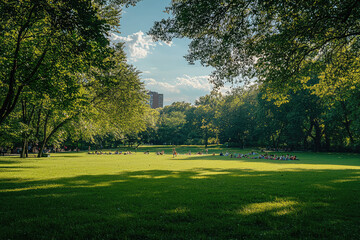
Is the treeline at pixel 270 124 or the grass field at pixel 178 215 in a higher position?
the treeline at pixel 270 124

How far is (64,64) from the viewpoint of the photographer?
14.7 m

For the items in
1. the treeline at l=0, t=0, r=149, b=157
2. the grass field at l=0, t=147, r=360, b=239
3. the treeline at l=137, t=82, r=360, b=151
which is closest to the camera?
the grass field at l=0, t=147, r=360, b=239

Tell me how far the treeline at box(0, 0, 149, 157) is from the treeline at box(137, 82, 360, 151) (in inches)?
438

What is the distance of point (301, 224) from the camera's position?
5.10 metres

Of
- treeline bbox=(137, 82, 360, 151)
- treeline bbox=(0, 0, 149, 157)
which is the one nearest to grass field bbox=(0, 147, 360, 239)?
treeline bbox=(0, 0, 149, 157)

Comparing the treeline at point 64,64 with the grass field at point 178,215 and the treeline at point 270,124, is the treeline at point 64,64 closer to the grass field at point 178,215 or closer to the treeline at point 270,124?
the grass field at point 178,215

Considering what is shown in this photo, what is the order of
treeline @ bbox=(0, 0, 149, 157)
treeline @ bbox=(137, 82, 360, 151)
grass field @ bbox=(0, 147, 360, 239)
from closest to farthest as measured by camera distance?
grass field @ bbox=(0, 147, 360, 239)
treeline @ bbox=(0, 0, 149, 157)
treeline @ bbox=(137, 82, 360, 151)

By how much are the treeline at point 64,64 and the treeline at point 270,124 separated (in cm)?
1113

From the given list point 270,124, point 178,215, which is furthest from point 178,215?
point 270,124

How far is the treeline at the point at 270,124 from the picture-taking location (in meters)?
49.4

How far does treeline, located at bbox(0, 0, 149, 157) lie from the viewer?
9.84 meters

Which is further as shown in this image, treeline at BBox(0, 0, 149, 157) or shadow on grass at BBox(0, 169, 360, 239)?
treeline at BBox(0, 0, 149, 157)

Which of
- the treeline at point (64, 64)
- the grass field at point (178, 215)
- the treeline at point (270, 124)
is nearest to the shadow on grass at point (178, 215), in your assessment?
the grass field at point (178, 215)

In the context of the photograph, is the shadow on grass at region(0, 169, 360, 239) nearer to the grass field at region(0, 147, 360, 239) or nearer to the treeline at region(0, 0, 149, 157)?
the grass field at region(0, 147, 360, 239)
